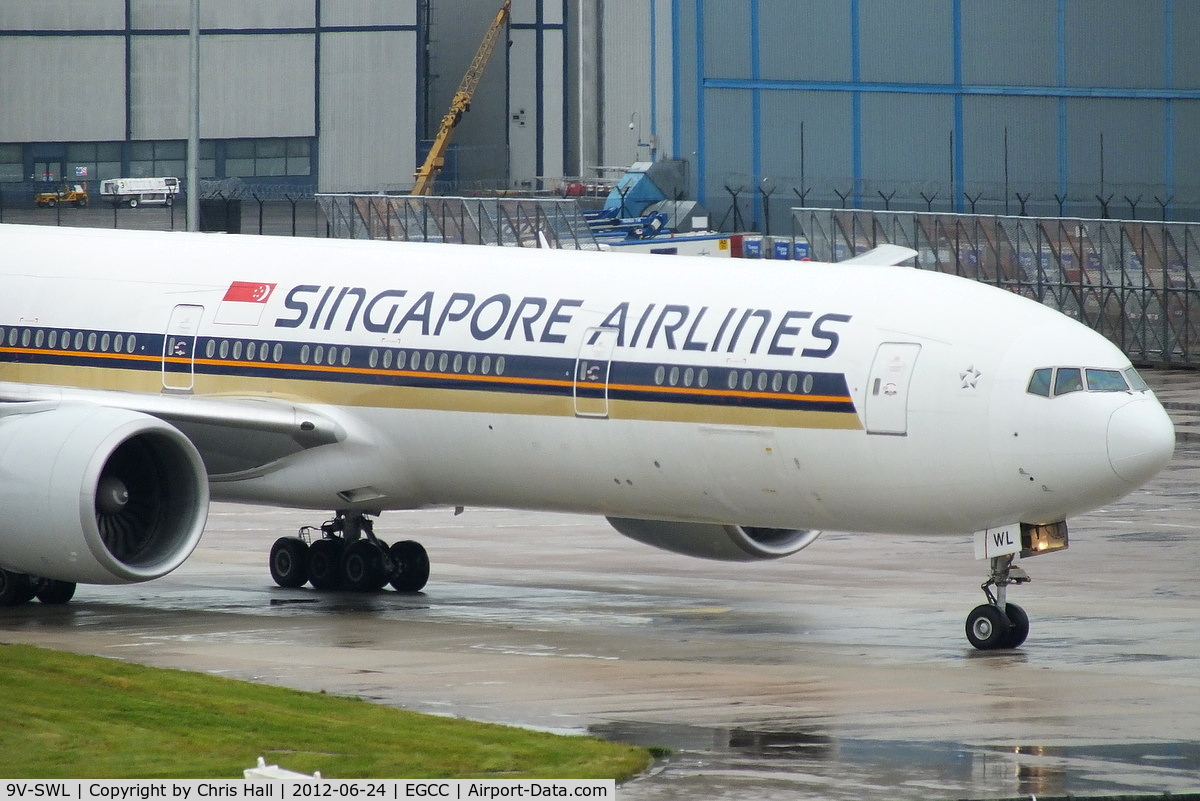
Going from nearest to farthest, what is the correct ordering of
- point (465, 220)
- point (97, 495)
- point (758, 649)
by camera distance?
point (758, 649)
point (97, 495)
point (465, 220)

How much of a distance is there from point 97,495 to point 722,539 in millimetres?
7211

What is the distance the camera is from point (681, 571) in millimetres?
28828

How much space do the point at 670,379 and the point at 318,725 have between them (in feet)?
22.3

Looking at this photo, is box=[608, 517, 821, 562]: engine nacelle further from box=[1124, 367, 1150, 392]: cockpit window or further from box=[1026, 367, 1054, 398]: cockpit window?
box=[1124, 367, 1150, 392]: cockpit window

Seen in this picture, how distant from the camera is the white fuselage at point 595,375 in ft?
68.1

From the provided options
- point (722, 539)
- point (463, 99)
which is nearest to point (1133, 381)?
point (722, 539)

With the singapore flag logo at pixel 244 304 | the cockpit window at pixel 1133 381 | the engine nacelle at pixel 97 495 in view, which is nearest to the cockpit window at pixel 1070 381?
the cockpit window at pixel 1133 381

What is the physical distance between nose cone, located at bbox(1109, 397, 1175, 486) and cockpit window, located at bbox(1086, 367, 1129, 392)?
31 centimetres

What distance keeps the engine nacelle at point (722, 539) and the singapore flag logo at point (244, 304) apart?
499cm

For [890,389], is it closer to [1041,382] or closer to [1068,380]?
[1041,382]

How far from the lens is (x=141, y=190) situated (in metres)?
93.6

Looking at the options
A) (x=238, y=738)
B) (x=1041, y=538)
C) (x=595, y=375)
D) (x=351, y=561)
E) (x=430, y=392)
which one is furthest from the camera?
(x=351, y=561)

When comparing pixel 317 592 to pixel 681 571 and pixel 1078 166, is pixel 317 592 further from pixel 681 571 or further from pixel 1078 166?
pixel 1078 166

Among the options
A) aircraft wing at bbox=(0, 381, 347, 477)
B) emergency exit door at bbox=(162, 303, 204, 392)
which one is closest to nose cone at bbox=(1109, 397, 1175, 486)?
aircraft wing at bbox=(0, 381, 347, 477)
